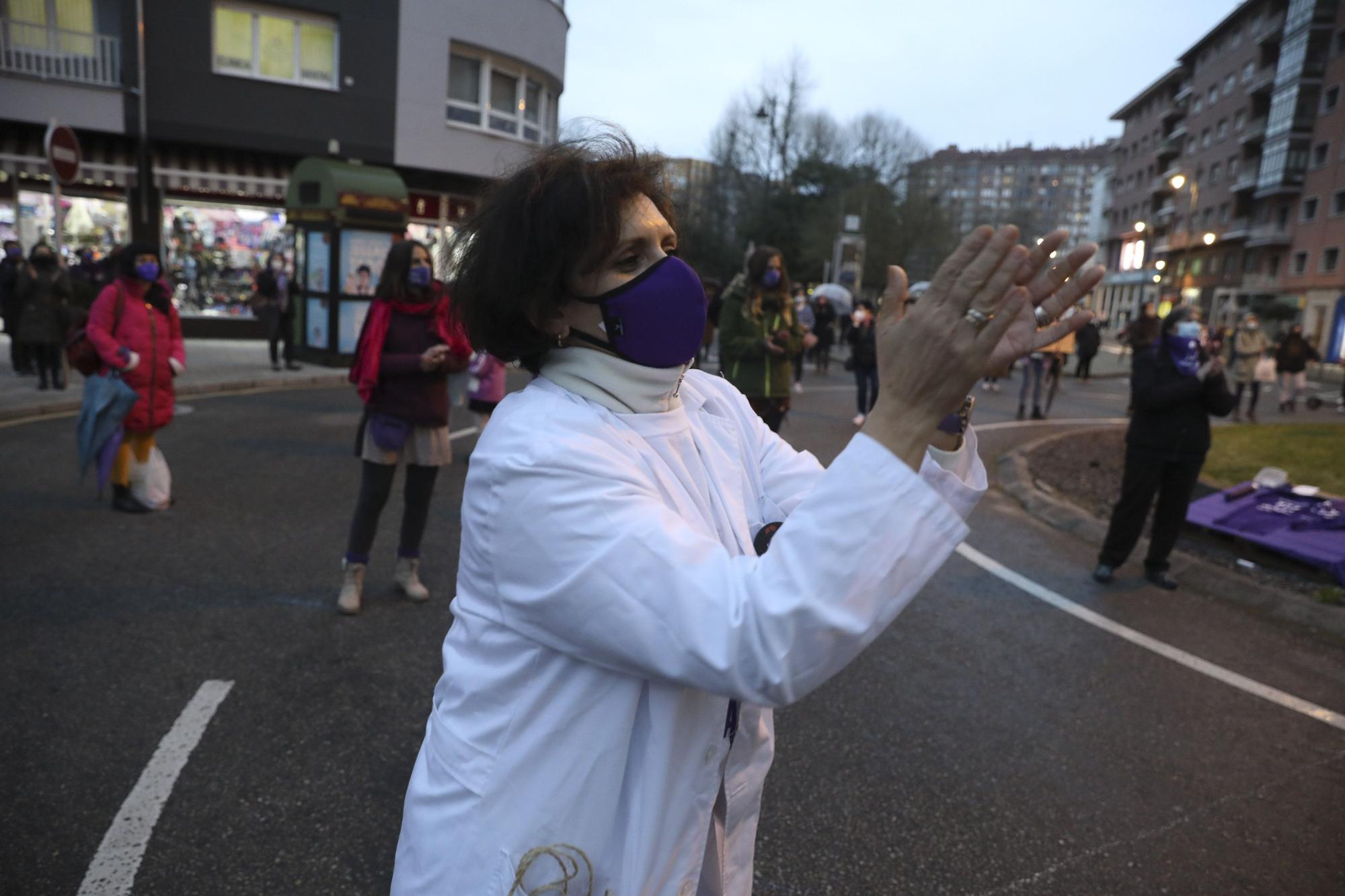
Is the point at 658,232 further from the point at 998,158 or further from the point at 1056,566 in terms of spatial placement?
the point at 998,158

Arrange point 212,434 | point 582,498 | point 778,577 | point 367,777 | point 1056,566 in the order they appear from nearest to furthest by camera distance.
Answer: point 778,577, point 582,498, point 367,777, point 1056,566, point 212,434

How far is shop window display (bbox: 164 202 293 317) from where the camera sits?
21.0 meters

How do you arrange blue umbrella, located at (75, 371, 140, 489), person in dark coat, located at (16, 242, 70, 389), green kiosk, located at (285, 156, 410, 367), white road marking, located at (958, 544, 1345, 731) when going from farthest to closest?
green kiosk, located at (285, 156, 410, 367)
person in dark coat, located at (16, 242, 70, 389)
blue umbrella, located at (75, 371, 140, 489)
white road marking, located at (958, 544, 1345, 731)

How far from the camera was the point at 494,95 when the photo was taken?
23234 mm

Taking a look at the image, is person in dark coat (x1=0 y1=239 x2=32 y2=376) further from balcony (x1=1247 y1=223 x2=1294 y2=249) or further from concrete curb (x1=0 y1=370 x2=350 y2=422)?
balcony (x1=1247 y1=223 x2=1294 y2=249)

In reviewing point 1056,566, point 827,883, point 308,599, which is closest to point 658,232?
point 827,883

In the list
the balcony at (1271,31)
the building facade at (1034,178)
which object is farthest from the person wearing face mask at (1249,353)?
the building facade at (1034,178)

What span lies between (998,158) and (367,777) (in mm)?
178619

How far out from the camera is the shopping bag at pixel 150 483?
6.66 metres

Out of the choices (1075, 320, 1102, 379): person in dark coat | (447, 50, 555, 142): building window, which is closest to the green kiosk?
(447, 50, 555, 142): building window

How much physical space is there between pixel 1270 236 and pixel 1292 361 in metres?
41.2

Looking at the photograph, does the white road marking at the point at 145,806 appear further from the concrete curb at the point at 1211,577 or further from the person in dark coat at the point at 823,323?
the person in dark coat at the point at 823,323

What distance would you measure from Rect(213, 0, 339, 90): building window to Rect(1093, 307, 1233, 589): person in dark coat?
782 inches

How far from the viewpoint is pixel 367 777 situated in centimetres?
326
